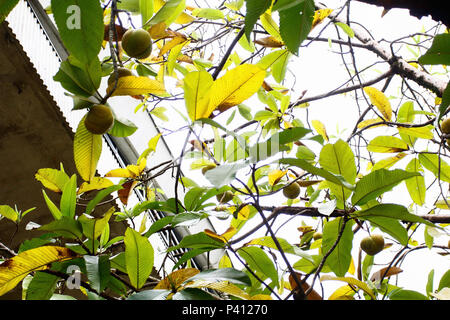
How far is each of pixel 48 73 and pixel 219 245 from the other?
126cm

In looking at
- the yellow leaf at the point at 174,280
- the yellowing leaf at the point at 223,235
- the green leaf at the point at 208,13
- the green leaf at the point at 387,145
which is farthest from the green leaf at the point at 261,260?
the green leaf at the point at 208,13

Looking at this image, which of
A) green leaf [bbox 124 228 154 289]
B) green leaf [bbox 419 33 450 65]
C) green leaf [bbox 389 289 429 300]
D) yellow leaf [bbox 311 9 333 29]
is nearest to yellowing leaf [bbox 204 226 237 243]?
green leaf [bbox 124 228 154 289]

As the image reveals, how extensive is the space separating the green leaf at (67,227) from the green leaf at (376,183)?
47cm

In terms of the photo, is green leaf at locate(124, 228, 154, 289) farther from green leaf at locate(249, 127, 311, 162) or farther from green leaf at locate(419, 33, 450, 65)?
green leaf at locate(419, 33, 450, 65)

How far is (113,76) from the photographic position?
595 mm

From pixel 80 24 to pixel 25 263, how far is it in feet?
1.17

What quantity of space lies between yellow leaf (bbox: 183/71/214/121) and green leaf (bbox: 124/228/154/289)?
0.71 feet

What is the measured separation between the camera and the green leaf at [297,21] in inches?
19.2

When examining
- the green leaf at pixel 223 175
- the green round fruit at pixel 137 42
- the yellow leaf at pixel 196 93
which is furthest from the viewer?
the green round fruit at pixel 137 42

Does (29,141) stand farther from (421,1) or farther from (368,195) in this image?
(421,1)

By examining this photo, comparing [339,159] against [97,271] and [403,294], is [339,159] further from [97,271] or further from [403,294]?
[97,271]

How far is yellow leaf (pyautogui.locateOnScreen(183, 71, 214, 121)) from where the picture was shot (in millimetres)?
567

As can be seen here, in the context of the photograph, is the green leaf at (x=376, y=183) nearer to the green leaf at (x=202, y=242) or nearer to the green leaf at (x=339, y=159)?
the green leaf at (x=339, y=159)

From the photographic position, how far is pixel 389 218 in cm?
62
